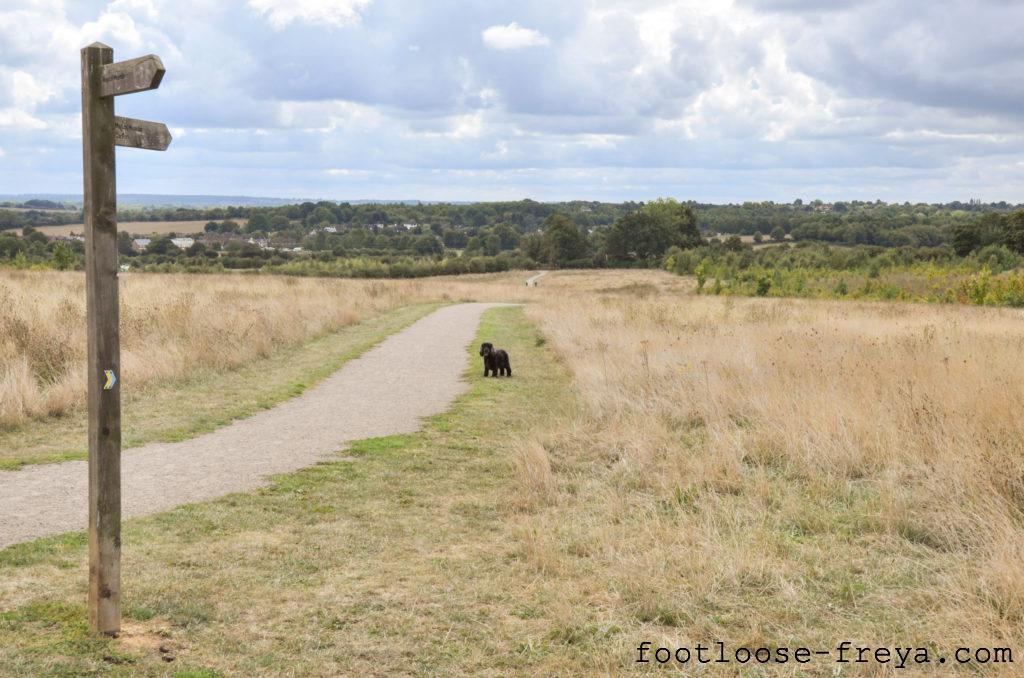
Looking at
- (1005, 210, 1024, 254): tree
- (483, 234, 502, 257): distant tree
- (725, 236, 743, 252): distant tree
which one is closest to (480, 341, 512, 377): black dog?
(1005, 210, 1024, 254): tree

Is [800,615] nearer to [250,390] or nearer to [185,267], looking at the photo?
[250,390]

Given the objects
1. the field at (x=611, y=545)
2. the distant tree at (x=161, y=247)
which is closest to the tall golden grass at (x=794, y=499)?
the field at (x=611, y=545)

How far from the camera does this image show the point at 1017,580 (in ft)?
15.5

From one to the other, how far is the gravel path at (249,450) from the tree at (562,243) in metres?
83.2

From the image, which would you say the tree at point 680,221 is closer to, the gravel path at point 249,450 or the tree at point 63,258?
the tree at point 63,258

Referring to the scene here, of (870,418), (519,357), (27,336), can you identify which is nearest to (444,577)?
(870,418)

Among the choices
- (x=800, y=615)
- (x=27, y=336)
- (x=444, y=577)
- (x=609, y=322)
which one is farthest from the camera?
(x=609, y=322)

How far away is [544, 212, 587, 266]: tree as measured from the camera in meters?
100

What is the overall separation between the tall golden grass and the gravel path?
8.94 feet

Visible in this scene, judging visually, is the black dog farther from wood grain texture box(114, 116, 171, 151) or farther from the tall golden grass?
wood grain texture box(114, 116, 171, 151)

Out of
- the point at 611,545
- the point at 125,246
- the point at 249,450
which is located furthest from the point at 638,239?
the point at 611,545

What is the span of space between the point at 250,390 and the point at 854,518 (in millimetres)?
9987

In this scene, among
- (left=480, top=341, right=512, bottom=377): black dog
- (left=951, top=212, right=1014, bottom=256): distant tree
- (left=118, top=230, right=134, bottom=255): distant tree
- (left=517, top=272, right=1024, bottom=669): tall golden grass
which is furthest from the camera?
(left=118, top=230, right=134, bottom=255): distant tree

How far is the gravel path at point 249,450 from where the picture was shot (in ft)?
23.7
